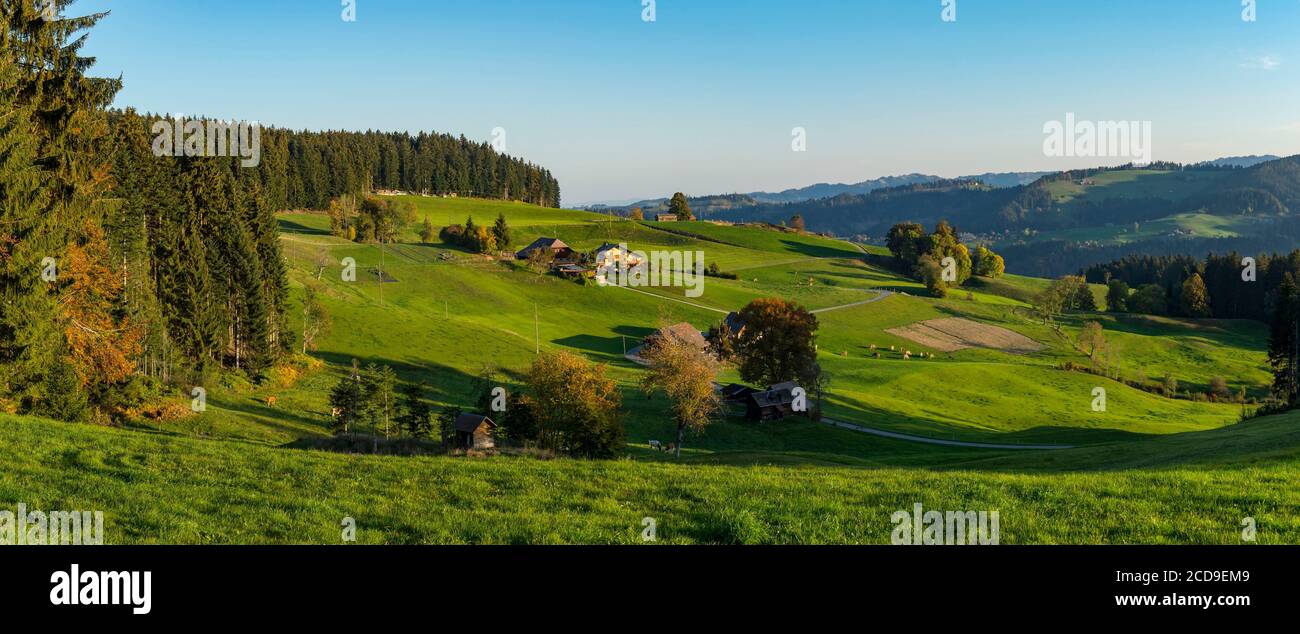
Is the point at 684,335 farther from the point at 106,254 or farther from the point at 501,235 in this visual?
the point at 106,254

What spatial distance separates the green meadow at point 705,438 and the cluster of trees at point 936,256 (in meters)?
6.38

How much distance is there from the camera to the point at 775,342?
85.1 metres

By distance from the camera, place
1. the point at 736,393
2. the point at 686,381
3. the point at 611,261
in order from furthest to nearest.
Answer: the point at 611,261 < the point at 736,393 < the point at 686,381

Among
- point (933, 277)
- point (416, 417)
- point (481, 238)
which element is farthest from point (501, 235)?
point (416, 417)

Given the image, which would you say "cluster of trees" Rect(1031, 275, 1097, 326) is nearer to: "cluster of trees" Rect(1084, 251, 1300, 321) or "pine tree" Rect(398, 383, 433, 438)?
"cluster of trees" Rect(1084, 251, 1300, 321)

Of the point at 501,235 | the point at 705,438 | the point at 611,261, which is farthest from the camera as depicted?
the point at 501,235

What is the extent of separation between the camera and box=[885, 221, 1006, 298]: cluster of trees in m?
168

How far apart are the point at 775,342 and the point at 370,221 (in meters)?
102

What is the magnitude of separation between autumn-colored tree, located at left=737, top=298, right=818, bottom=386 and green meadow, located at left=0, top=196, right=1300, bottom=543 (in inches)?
254

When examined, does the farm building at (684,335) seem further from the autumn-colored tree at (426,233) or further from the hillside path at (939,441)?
the autumn-colored tree at (426,233)

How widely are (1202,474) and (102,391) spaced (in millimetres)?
50817

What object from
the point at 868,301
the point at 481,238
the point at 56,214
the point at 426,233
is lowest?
the point at 868,301

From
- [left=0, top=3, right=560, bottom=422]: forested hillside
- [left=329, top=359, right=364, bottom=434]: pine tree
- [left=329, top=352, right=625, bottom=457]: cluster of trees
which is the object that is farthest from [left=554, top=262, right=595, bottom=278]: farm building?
[left=329, top=359, right=364, bottom=434]: pine tree

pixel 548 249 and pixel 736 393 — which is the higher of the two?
pixel 548 249
